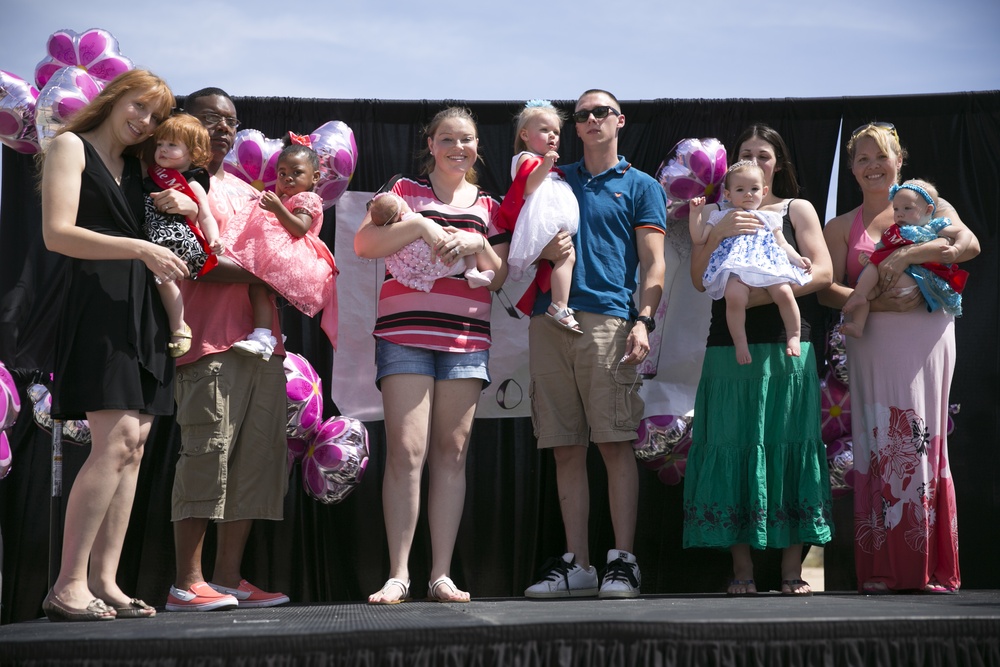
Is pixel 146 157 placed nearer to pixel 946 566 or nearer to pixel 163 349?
pixel 163 349

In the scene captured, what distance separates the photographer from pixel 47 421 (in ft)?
13.2

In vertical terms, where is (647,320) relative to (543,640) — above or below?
above

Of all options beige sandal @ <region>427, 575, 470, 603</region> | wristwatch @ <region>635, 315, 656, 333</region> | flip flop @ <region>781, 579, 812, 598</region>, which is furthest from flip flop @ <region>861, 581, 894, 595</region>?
beige sandal @ <region>427, 575, 470, 603</region>

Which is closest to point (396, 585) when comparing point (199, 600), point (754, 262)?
point (199, 600)

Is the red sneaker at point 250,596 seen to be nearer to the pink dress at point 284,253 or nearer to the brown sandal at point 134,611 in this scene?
the brown sandal at point 134,611

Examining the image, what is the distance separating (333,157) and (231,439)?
1.23 m

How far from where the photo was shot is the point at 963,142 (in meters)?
4.51

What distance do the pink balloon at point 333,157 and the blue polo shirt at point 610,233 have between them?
903mm

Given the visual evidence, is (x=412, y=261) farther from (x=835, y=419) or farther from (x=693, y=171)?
(x=835, y=419)

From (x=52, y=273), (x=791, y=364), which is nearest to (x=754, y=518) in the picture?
(x=791, y=364)

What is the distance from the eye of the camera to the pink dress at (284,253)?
3.50m

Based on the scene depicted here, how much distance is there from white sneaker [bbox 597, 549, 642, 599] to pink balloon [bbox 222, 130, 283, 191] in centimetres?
198

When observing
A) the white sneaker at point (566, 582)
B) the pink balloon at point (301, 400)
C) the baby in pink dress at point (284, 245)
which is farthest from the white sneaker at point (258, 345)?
the white sneaker at point (566, 582)

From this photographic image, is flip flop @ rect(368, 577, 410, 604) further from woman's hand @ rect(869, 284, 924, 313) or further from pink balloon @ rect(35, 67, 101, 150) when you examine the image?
woman's hand @ rect(869, 284, 924, 313)
